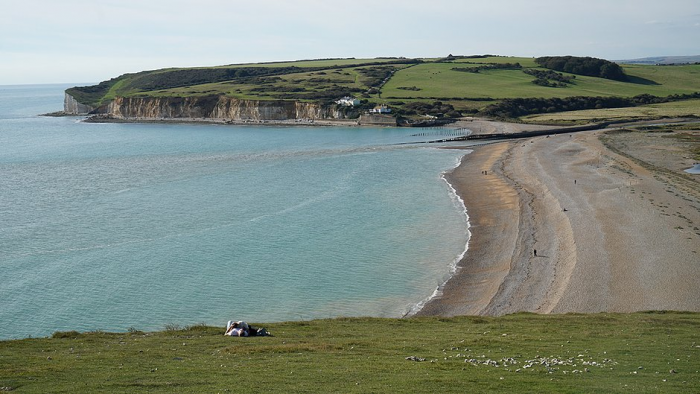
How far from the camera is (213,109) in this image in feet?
445

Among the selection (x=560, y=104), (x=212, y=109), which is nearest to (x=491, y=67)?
(x=560, y=104)

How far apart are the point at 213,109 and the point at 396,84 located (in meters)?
39.8

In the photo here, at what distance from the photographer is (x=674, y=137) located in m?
81.2

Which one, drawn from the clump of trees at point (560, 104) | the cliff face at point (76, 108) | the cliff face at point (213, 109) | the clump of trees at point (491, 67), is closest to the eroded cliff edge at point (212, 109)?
the cliff face at point (213, 109)

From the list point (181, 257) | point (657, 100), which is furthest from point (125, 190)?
point (657, 100)

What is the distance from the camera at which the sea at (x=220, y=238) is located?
28.2 m

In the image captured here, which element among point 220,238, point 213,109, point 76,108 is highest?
point 76,108

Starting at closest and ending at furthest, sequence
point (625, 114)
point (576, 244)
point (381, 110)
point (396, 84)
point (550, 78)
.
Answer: point (576, 244) → point (625, 114) → point (381, 110) → point (396, 84) → point (550, 78)

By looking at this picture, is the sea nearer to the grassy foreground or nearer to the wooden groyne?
the grassy foreground

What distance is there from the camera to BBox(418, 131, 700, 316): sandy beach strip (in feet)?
90.4

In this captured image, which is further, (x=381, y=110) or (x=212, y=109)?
(x=212, y=109)

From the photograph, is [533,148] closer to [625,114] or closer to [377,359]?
[625,114]

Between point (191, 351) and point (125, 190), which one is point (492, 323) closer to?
point (191, 351)

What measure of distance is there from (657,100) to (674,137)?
53731mm
